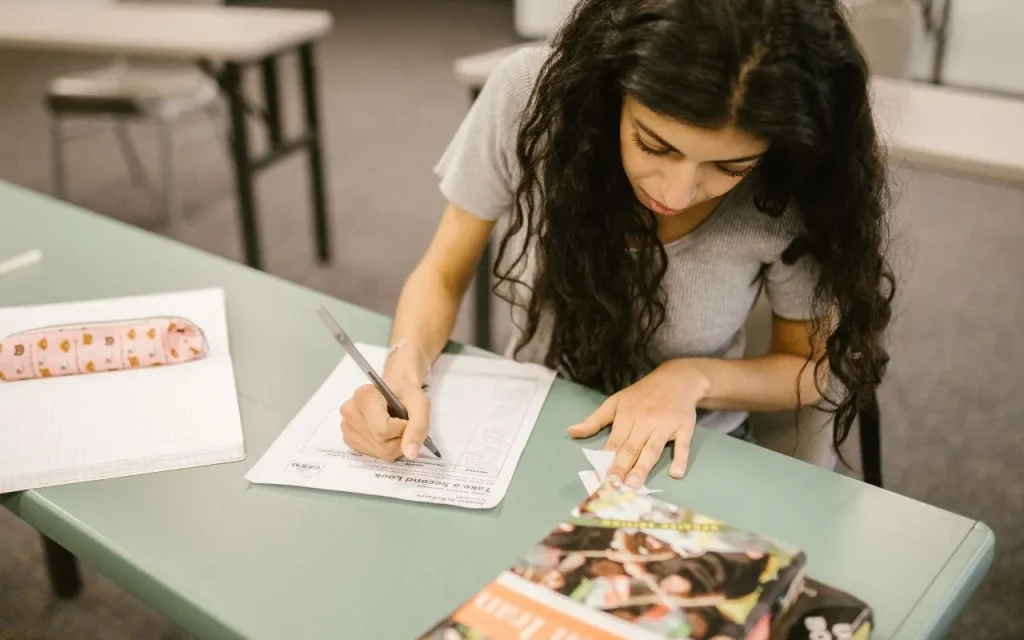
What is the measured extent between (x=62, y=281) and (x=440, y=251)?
493mm

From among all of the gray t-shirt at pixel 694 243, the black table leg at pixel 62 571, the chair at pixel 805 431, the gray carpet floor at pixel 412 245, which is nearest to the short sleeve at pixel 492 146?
the gray t-shirt at pixel 694 243

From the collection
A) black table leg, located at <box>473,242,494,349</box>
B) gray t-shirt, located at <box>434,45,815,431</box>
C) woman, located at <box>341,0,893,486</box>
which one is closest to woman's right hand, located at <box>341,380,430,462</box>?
woman, located at <box>341,0,893,486</box>

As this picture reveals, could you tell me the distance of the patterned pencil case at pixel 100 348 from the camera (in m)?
0.99

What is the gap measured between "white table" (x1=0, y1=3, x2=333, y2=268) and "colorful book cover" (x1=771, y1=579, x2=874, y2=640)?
2.07 m

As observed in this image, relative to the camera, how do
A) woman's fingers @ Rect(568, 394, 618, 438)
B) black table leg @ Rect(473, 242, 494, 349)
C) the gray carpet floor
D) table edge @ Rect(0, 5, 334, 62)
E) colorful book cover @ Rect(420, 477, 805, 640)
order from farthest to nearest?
1. table edge @ Rect(0, 5, 334, 62)
2. black table leg @ Rect(473, 242, 494, 349)
3. the gray carpet floor
4. woman's fingers @ Rect(568, 394, 618, 438)
5. colorful book cover @ Rect(420, 477, 805, 640)

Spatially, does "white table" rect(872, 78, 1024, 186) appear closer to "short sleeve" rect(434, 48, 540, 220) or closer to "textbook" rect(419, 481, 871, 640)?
"short sleeve" rect(434, 48, 540, 220)

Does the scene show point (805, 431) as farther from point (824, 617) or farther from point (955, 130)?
point (955, 130)

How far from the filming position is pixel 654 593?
65cm

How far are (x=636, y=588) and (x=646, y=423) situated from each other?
0.27 metres

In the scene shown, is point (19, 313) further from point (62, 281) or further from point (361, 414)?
point (361, 414)

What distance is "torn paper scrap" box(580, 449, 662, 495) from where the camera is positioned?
841 millimetres

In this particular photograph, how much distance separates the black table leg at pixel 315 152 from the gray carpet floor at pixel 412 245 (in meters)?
0.09

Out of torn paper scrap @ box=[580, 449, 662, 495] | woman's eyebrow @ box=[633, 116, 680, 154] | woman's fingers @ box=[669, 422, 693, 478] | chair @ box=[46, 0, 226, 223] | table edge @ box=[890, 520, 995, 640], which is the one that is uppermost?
woman's eyebrow @ box=[633, 116, 680, 154]

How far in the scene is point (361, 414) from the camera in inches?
35.0
